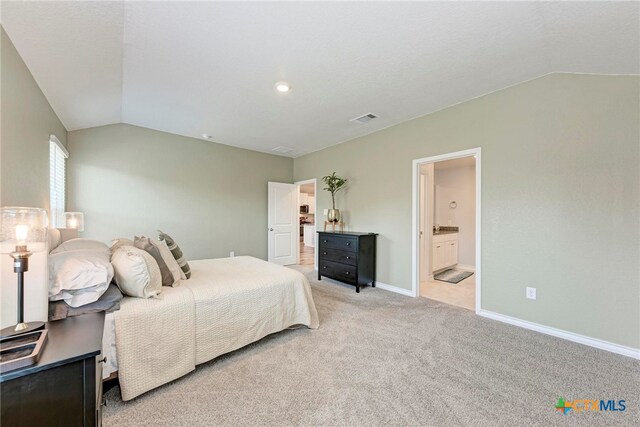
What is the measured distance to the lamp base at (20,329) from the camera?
1.09 metres

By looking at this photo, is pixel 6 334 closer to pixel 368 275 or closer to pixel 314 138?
pixel 368 275

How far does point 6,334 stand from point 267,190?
4.68 meters

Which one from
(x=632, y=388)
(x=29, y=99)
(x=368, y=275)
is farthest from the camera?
(x=368, y=275)

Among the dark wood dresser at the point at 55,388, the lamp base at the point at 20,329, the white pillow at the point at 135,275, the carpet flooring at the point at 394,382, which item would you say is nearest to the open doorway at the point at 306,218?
the carpet flooring at the point at 394,382

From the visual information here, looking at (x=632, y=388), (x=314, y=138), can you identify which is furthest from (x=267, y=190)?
(x=632, y=388)

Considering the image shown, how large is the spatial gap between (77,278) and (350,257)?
3.21 meters

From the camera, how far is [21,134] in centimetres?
199

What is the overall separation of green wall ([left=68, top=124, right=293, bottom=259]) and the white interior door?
165mm

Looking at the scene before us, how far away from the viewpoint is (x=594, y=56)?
2.11 meters

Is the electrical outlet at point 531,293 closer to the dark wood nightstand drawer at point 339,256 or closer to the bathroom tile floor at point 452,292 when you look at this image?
the bathroom tile floor at point 452,292

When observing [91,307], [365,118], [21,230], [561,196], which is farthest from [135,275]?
[561,196]

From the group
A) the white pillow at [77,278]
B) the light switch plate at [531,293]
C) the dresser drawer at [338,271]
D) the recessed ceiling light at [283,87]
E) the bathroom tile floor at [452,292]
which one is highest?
the recessed ceiling light at [283,87]

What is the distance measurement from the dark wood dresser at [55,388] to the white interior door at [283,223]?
4.59m

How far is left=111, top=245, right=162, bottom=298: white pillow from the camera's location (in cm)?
175
